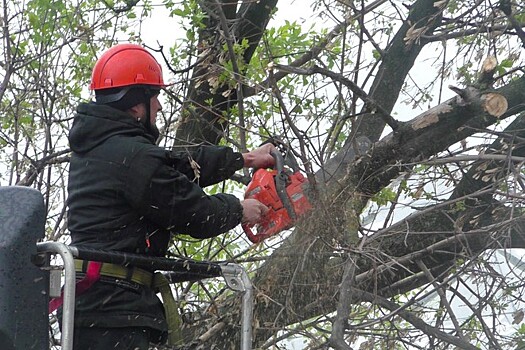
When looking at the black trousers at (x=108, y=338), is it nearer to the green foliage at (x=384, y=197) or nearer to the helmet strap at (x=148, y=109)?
the helmet strap at (x=148, y=109)

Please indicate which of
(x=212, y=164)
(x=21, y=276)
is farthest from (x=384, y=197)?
(x=21, y=276)

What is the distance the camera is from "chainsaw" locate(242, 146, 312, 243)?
4.23 metres

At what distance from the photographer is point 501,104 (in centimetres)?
462

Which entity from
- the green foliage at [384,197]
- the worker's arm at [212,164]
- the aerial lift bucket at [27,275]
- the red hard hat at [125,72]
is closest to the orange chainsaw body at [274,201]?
the worker's arm at [212,164]

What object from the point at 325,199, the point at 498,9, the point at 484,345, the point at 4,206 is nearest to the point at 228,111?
the point at 325,199

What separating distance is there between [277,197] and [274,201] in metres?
0.03

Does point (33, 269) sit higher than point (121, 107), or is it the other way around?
point (121, 107)

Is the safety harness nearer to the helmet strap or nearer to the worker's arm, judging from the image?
the worker's arm

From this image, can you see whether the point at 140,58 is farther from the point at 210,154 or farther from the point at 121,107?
the point at 210,154

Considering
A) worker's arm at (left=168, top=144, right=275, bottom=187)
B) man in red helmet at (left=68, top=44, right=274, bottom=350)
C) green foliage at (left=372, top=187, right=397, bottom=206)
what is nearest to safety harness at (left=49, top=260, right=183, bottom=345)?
man in red helmet at (left=68, top=44, right=274, bottom=350)

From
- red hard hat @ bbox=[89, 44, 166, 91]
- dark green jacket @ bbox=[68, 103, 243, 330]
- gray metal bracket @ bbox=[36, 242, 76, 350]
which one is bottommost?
gray metal bracket @ bbox=[36, 242, 76, 350]

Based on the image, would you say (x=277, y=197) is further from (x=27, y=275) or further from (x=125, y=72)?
(x=27, y=275)

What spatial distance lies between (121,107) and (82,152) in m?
0.31

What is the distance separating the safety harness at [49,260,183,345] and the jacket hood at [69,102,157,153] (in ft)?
1.91
